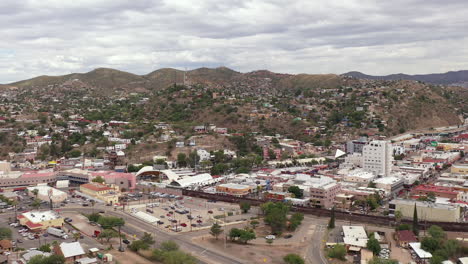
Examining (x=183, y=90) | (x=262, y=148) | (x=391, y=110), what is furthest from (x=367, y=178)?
(x=183, y=90)

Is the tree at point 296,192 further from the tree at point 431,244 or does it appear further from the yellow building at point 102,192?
the yellow building at point 102,192

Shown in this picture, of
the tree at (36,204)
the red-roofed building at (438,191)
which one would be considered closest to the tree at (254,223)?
the red-roofed building at (438,191)

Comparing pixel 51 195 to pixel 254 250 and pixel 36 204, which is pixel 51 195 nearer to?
pixel 36 204

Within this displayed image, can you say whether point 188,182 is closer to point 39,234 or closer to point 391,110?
point 39,234

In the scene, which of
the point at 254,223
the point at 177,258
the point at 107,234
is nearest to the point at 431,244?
the point at 254,223

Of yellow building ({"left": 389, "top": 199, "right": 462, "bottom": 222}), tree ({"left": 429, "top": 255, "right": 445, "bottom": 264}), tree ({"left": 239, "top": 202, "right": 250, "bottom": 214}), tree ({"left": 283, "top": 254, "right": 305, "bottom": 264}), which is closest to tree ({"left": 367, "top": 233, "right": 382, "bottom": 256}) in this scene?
tree ({"left": 429, "top": 255, "right": 445, "bottom": 264})
